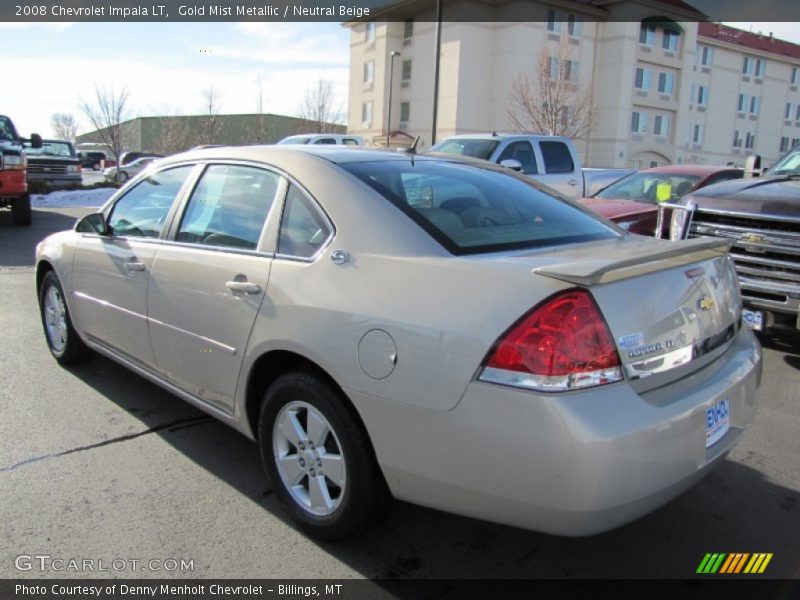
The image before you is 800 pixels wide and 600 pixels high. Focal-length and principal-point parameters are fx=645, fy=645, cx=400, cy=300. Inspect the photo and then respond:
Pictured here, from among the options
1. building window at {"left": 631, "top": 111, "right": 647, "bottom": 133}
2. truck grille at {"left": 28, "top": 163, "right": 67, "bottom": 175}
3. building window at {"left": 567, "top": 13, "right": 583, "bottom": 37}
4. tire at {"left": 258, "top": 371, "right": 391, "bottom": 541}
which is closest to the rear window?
tire at {"left": 258, "top": 371, "right": 391, "bottom": 541}

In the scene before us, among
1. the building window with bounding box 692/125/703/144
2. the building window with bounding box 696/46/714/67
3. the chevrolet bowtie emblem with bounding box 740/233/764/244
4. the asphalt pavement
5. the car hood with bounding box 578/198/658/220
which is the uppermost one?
the building window with bounding box 696/46/714/67

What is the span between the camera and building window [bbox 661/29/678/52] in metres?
47.9

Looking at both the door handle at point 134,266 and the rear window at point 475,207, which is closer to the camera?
the rear window at point 475,207

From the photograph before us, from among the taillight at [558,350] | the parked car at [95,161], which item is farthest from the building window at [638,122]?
the taillight at [558,350]

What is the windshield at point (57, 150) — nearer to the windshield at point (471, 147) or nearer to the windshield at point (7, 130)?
the windshield at point (7, 130)

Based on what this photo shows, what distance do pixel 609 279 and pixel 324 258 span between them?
44.7 inches

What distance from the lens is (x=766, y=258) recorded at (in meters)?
5.26

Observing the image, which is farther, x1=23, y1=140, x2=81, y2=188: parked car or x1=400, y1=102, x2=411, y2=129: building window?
x1=400, y1=102, x2=411, y2=129: building window

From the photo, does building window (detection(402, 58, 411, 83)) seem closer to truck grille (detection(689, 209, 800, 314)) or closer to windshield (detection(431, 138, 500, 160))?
windshield (detection(431, 138, 500, 160))

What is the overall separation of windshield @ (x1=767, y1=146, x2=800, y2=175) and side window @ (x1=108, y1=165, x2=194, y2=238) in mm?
5905

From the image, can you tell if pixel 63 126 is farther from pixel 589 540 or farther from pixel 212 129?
pixel 589 540

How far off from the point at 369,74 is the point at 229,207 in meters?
50.7

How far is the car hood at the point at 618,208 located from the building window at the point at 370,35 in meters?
46.0

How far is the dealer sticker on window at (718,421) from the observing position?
2.37m
